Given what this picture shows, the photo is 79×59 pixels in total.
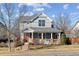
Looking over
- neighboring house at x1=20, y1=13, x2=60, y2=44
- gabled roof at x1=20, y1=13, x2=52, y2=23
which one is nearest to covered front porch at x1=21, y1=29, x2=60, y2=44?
neighboring house at x1=20, y1=13, x2=60, y2=44

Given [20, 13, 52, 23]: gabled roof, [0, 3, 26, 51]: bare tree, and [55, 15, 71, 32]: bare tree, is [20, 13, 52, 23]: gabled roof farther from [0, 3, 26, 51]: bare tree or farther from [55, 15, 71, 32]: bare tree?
[55, 15, 71, 32]: bare tree

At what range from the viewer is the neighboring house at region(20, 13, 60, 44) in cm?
402

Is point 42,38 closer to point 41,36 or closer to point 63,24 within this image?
point 41,36

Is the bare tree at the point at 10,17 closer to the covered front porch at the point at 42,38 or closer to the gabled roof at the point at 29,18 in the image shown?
the gabled roof at the point at 29,18

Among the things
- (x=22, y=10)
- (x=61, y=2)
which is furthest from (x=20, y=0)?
(x=61, y=2)

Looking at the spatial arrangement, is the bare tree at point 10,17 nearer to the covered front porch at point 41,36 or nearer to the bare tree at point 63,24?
the covered front porch at point 41,36

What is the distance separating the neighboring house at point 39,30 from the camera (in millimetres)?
4020

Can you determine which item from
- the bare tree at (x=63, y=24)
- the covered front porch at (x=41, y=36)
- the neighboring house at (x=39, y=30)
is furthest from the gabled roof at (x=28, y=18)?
the bare tree at (x=63, y=24)

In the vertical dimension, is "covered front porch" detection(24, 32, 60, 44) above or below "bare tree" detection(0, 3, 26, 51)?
below

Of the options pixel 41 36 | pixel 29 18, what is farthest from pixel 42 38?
pixel 29 18

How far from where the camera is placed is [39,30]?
402 centimetres

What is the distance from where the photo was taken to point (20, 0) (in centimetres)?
405

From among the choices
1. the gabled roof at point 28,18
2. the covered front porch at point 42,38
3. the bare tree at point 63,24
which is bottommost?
the covered front porch at point 42,38

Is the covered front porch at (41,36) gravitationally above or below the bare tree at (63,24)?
below
